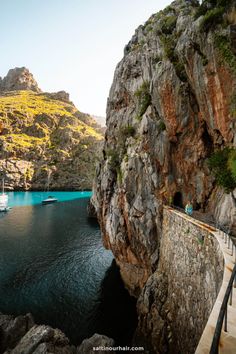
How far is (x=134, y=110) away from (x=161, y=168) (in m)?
12.5

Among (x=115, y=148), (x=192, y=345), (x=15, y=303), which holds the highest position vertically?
(x=115, y=148)

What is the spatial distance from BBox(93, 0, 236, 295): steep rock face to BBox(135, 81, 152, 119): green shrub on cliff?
130mm

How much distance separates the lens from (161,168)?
26.5m

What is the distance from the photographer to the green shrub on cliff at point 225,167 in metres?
19.0

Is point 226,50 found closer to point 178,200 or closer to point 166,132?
point 166,132

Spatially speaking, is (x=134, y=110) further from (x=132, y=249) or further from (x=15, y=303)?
(x=15, y=303)

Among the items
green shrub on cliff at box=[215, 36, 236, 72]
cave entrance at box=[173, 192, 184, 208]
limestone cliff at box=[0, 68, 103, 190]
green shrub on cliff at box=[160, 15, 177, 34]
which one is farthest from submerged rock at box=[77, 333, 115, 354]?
limestone cliff at box=[0, 68, 103, 190]

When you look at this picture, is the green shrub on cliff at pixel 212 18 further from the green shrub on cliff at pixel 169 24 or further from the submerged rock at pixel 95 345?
the submerged rock at pixel 95 345

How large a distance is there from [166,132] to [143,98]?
27.7ft

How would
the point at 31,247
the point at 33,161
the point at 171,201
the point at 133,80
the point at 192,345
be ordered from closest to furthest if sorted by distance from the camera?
1. the point at 192,345
2. the point at 171,201
3. the point at 133,80
4. the point at 31,247
5. the point at 33,161

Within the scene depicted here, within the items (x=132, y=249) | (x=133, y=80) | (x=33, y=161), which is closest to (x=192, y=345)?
(x=132, y=249)

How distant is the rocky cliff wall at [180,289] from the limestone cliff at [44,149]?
309 feet

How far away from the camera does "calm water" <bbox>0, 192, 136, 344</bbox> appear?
1020 inches

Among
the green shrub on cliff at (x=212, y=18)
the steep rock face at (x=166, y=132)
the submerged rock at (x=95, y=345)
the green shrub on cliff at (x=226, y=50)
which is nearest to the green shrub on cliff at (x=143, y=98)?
the steep rock face at (x=166, y=132)
